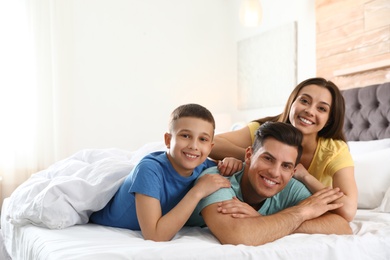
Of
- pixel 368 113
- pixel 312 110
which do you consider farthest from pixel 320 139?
pixel 368 113

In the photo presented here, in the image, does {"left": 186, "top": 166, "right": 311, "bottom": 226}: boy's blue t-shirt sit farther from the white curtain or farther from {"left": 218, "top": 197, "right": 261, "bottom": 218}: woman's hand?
the white curtain

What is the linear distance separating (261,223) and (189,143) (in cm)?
40

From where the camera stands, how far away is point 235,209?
5.29ft

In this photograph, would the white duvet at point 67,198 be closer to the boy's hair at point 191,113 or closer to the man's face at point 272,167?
the boy's hair at point 191,113

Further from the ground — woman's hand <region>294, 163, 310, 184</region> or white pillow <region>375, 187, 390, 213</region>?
woman's hand <region>294, 163, 310, 184</region>

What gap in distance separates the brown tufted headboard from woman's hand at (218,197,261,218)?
6.05 feet

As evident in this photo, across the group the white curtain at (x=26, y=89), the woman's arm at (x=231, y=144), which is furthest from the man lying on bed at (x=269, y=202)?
the white curtain at (x=26, y=89)

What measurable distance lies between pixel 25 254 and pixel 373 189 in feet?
5.69

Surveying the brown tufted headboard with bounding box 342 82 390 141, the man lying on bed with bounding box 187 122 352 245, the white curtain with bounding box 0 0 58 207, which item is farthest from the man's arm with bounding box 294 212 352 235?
the white curtain with bounding box 0 0 58 207

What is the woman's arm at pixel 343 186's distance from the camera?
182 cm

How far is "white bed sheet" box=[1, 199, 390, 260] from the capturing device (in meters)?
1.38

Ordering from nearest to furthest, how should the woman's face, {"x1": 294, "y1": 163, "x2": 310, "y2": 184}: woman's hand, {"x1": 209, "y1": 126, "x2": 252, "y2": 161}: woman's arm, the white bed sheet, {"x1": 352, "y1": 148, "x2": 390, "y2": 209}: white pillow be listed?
the white bed sheet < {"x1": 294, "y1": 163, "x2": 310, "y2": 184}: woman's hand < the woman's face < {"x1": 209, "y1": 126, "x2": 252, "y2": 161}: woman's arm < {"x1": 352, "y1": 148, "x2": 390, "y2": 209}: white pillow

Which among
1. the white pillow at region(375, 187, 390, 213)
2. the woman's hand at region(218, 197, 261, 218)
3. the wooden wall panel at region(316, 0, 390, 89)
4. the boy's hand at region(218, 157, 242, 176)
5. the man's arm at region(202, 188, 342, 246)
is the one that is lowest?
the white pillow at region(375, 187, 390, 213)

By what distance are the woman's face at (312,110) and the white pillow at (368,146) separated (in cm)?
107
